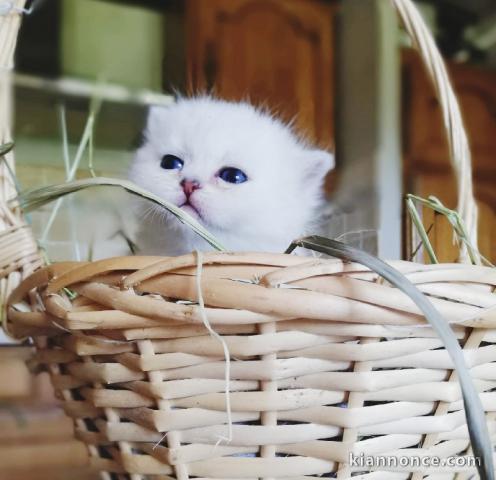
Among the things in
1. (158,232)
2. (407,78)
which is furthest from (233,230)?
(407,78)

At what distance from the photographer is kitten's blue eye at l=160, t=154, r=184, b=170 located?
22.0 inches

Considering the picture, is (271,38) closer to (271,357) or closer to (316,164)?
(316,164)

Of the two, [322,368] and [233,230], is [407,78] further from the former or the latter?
[322,368]

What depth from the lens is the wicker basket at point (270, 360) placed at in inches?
11.9

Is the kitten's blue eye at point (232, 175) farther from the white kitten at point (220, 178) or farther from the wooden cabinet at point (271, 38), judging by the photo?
the wooden cabinet at point (271, 38)

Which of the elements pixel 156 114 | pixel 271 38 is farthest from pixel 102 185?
pixel 271 38

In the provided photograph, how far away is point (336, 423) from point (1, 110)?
35cm

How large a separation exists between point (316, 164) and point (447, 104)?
189 millimetres

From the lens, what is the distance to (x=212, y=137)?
54 centimetres

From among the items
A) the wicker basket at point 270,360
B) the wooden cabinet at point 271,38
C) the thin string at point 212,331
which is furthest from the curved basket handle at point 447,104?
the wooden cabinet at point 271,38

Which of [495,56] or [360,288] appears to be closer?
[360,288]

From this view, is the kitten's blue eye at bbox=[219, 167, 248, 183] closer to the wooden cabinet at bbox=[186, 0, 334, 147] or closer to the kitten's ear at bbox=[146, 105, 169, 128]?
the kitten's ear at bbox=[146, 105, 169, 128]

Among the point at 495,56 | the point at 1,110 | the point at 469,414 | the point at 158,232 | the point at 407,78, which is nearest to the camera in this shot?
the point at 469,414

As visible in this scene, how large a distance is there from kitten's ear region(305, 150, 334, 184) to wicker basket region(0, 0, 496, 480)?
32 centimetres
